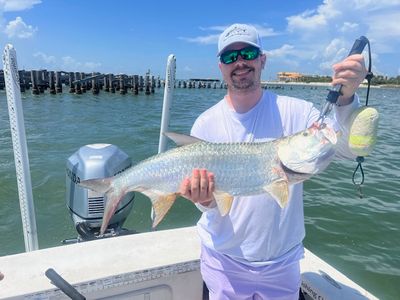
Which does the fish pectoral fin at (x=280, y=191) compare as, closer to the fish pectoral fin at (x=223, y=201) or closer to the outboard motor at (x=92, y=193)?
the fish pectoral fin at (x=223, y=201)

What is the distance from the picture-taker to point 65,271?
3.07 m

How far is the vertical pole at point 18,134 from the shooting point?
3.78 m

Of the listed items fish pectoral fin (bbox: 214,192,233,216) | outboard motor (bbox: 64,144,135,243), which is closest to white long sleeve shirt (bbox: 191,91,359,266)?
fish pectoral fin (bbox: 214,192,233,216)

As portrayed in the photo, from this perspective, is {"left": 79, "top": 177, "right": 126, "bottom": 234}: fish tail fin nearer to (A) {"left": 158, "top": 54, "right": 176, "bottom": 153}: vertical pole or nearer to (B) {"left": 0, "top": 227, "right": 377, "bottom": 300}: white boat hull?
(B) {"left": 0, "top": 227, "right": 377, "bottom": 300}: white boat hull

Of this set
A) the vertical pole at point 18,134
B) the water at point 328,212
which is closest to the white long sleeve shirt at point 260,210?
the water at point 328,212

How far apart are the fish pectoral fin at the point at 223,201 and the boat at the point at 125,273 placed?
0.93 m

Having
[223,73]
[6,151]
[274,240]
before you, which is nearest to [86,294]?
[274,240]

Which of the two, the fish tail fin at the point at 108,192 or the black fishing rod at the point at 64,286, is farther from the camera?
the fish tail fin at the point at 108,192

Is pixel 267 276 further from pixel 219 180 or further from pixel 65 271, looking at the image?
pixel 65 271

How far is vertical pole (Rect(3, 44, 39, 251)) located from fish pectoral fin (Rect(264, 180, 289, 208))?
263 cm

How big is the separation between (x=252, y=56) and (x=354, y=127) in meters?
0.88

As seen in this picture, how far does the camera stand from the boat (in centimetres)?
291

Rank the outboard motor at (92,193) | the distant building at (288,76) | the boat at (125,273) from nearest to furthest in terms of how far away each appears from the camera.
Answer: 1. the boat at (125,273)
2. the outboard motor at (92,193)
3. the distant building at (288,76)

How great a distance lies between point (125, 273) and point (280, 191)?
1.51 metres
